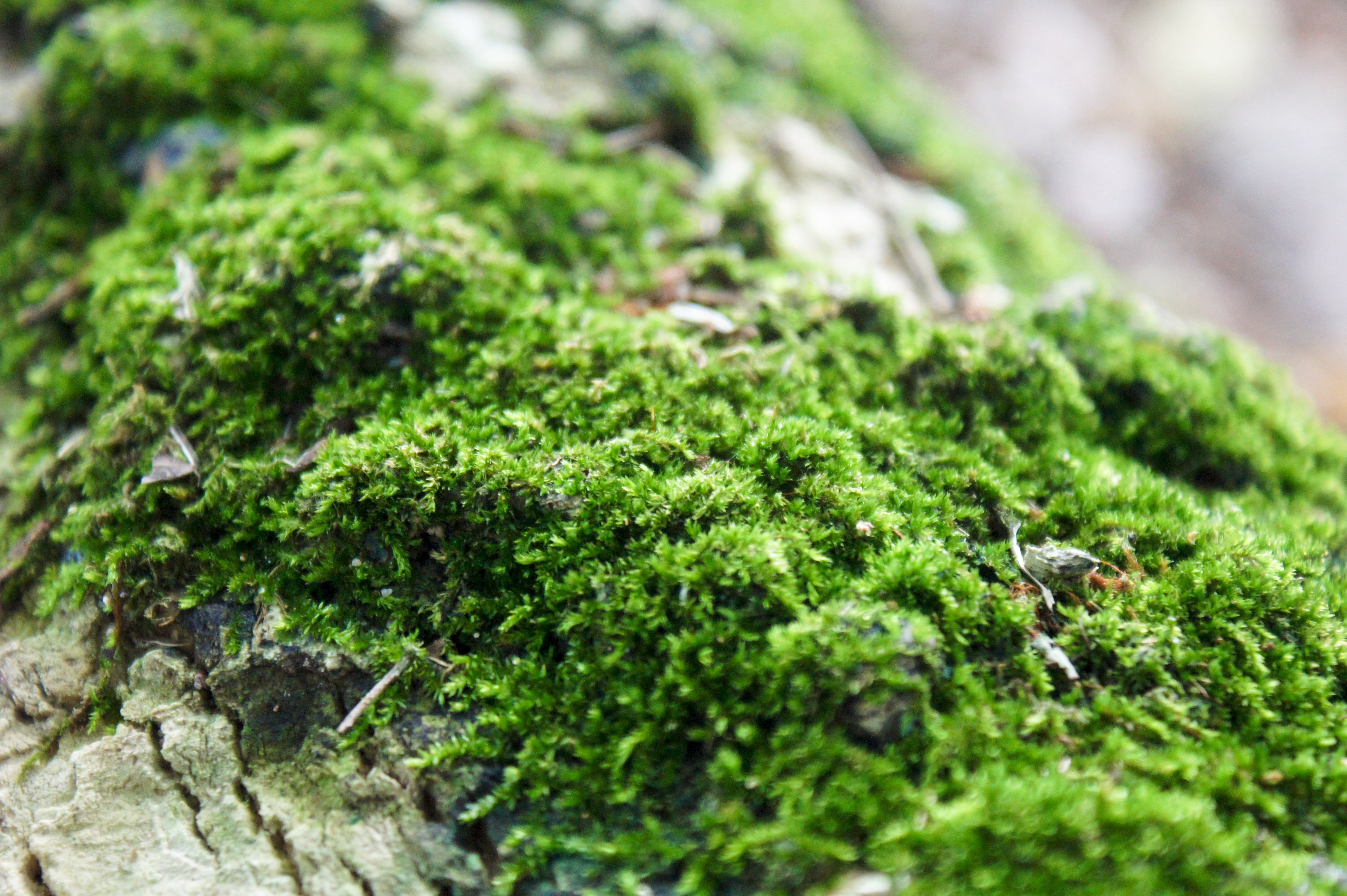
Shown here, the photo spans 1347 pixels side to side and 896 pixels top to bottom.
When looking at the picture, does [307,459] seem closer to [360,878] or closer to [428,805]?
[428,805]

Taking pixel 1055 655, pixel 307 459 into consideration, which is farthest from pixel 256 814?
pixel 1055 655

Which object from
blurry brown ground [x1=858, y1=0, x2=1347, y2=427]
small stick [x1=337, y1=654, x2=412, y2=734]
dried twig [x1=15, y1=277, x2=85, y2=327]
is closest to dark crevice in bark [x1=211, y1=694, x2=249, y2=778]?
small stick [x1=337, y1=654, x2=412, y2=734]

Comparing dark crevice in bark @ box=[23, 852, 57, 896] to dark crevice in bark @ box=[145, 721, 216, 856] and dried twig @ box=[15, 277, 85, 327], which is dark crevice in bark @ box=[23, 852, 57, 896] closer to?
dark crevice in bark @ box=[145, 721, 216, 856]

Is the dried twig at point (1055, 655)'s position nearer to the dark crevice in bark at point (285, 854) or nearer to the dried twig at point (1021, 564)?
the dried twig at point (1021, 564)

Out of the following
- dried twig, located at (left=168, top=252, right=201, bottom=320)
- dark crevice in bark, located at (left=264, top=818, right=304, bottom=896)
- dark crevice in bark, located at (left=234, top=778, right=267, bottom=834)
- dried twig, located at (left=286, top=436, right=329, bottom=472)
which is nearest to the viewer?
dark crevice in bark, located at (left=264, top=818, right=304, bottom=896)

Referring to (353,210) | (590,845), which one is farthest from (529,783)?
(353,210)

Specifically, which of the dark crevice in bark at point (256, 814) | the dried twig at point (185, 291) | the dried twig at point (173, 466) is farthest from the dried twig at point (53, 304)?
the dark crevice in bark at point (256, 814)

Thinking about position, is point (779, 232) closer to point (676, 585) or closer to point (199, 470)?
point (676, 585)
